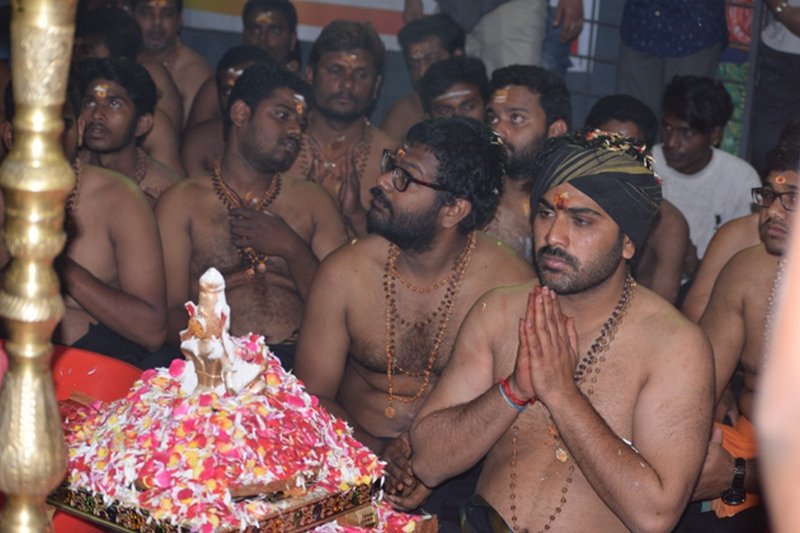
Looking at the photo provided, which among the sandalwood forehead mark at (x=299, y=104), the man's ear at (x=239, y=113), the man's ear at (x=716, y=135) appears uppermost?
the sandalwood forehead mark at (x=299, y=104)

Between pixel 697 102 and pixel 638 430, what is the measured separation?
14.6 feet

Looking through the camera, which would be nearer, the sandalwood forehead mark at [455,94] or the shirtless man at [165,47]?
the sandalwood forehead mark at [455,94]

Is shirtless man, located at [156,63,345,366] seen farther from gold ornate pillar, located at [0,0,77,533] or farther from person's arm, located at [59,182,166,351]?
gold ornate pillar, located at [0,0,77,533]

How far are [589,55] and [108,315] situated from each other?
550 cm

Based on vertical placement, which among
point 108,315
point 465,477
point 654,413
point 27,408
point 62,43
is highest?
point 62,43

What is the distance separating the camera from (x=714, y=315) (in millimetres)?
5121

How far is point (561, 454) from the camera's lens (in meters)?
3.90

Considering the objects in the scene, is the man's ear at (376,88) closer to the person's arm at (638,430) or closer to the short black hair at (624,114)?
the short black hair at (624,114)

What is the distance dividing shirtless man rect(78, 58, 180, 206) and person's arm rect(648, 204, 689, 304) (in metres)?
2.58

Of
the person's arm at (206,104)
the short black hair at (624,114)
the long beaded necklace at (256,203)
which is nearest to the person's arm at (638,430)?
the long beaded necklace at (256,203)

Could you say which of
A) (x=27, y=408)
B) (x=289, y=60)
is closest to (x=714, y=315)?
(x=27, y=408)

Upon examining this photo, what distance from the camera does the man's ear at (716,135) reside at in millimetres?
7941

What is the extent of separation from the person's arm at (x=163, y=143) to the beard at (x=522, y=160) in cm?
210

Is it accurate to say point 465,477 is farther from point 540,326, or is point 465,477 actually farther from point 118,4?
point 118,4
